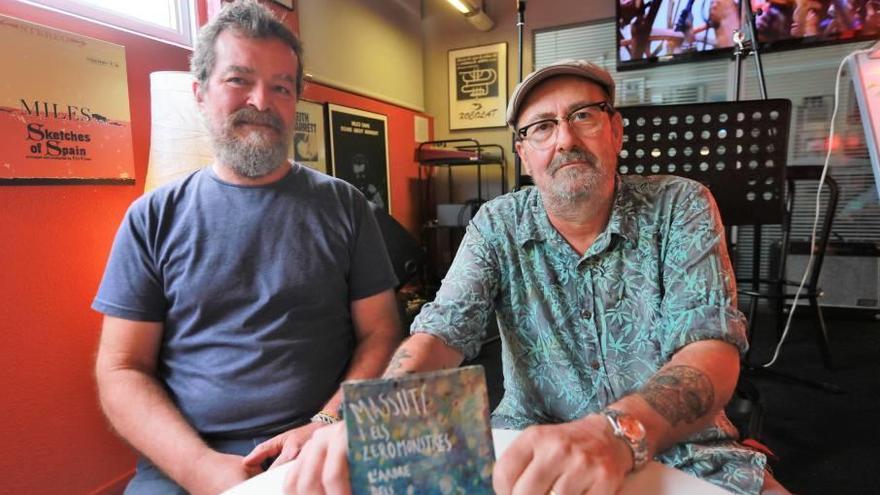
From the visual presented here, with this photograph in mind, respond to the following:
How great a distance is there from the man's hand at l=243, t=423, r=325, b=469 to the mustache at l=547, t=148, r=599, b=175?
0.80 metres

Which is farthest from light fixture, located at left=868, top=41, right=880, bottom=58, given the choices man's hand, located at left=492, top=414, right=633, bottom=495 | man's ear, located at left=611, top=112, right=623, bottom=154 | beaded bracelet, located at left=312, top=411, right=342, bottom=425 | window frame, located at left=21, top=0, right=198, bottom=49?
window frame, located at left=21, top=0, right=198, bottom=49

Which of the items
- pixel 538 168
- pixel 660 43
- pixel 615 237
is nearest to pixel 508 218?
pixel 538 168

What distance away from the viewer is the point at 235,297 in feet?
3.98

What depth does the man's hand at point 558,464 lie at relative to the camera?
1.83ft

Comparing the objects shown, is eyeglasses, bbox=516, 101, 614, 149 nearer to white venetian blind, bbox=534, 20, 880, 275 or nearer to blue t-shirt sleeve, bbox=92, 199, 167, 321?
blue t-shirt sleeve, bbox=92, 199, 167, 321

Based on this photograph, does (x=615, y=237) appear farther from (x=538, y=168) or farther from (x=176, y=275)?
(x=176, y=275)

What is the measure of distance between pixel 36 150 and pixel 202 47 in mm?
680

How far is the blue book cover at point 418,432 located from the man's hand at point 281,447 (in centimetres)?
56

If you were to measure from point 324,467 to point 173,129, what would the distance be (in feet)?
4.34

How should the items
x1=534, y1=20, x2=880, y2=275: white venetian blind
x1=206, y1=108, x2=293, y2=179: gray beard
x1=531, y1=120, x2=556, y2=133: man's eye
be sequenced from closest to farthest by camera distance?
x1=531, y1=120, x2=556, y2=133: man's eye
x1=206, y1=108, x2=293, y2=179: gray beard
x1=534, y1=20, x2=880, y2=275: white venetian blind

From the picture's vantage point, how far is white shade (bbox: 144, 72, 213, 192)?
1.50 meters

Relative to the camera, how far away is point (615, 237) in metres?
1.06

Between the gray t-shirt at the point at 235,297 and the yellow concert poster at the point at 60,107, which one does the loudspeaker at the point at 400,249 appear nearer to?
the gray t-shirt at the point at 235,297

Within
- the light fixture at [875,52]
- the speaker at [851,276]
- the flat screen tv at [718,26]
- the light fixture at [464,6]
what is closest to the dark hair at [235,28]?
the light fixture at [875,52]
